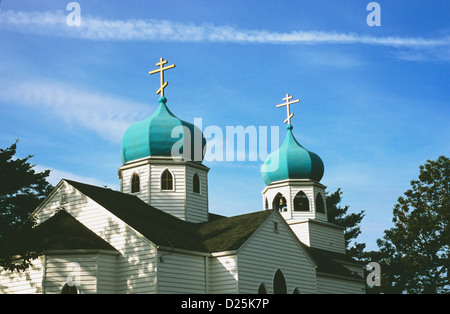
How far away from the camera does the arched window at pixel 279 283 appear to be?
25.4 m

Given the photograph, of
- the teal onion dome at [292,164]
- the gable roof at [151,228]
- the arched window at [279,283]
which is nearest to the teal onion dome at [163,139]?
the gable roof at [151,228]

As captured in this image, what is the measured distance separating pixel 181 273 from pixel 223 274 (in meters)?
1.98

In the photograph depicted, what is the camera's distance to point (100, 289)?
21906mm

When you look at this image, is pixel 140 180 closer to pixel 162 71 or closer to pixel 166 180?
pixel 166 180

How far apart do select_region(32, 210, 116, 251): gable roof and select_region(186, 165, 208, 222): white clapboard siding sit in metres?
6.91

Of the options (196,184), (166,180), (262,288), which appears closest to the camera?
(262,288)

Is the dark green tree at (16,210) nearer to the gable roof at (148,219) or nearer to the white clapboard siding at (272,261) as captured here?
the gable roof at (148,219)

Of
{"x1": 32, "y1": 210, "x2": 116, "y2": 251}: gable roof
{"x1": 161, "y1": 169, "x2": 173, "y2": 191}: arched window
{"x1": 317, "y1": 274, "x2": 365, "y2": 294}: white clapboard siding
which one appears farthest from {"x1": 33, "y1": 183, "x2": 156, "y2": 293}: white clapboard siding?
{"x1": 317, "y1": 274, "x2": 365, "y2": 294}: white clapboard siding

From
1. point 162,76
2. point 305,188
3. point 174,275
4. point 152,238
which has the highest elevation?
point 162,76

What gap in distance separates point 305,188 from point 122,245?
16.5 m

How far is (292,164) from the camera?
121 feet

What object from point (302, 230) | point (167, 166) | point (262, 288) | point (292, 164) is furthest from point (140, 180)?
point (302, 230)

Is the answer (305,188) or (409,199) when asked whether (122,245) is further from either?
(409,199)
